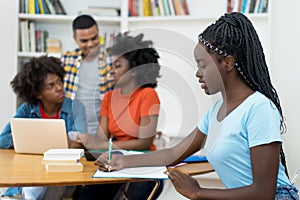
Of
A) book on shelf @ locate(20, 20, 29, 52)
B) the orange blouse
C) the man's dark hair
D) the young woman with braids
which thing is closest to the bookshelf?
book on shelf @ locate(20, 20, 29, 52)

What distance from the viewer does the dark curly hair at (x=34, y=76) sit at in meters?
2.83

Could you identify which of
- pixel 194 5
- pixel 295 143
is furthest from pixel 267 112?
pixel 194 5

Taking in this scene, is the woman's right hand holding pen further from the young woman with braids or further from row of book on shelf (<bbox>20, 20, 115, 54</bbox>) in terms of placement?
row of book on shelf (<bbox>20, 20, 115, 54</bbox>)

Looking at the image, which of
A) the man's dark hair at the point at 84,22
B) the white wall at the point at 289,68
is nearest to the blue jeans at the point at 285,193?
the white wall at the point at 289,68

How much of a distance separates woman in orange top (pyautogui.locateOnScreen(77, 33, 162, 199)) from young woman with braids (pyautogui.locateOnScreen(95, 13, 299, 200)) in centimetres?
89

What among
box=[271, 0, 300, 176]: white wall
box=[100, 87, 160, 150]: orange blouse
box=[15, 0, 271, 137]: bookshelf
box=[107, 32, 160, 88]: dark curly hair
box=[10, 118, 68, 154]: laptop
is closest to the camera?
box=[10, 118, 68, 154]: laptop

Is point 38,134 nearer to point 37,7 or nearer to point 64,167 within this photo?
point 64,167

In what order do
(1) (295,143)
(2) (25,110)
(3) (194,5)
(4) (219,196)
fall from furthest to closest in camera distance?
(3) (194,5) → (1) (295,143) → (2) (25,110) → (4) (219,196)

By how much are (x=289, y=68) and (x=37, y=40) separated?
202 centimetres

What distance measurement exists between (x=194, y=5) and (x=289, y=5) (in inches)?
31.4

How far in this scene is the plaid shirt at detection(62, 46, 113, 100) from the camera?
3.72 m

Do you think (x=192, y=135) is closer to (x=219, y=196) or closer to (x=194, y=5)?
(x=219, y=196)

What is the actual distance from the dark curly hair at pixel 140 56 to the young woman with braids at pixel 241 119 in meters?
1.25

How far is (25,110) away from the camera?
2.81m
